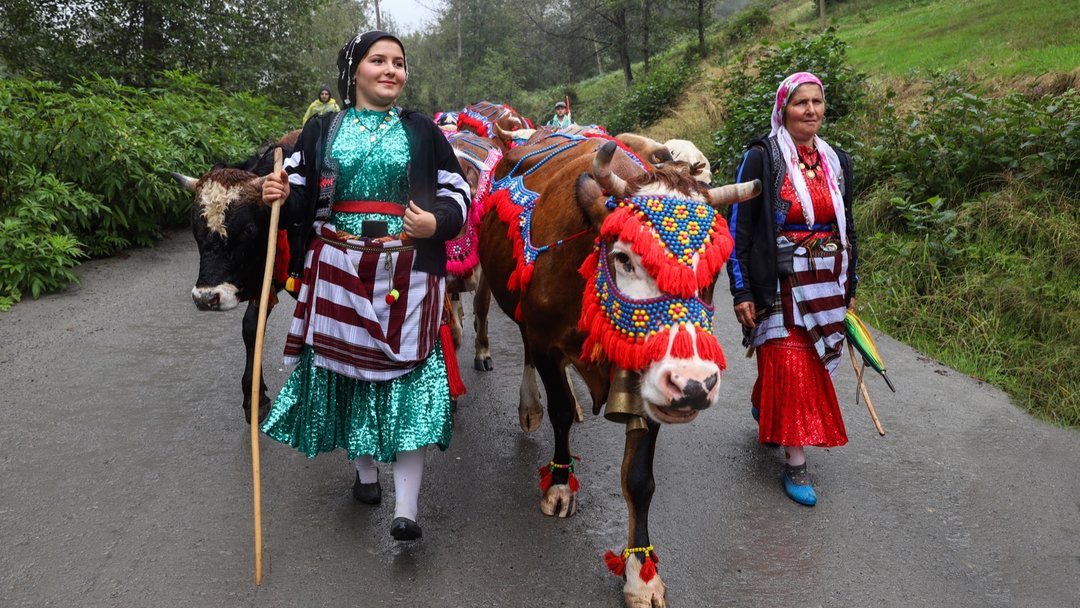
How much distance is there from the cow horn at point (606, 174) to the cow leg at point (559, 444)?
1.09 m

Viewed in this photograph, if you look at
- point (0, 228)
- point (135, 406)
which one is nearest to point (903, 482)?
point (135, 406)

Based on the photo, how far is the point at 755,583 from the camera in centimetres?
300

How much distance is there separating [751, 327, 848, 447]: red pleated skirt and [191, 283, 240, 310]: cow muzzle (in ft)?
9.46

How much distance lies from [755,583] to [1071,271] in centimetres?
469

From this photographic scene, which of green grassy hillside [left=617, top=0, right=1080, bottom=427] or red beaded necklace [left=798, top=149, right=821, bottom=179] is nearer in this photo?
red beaded necklace [left=798, top=149, right=821, bottom=179]

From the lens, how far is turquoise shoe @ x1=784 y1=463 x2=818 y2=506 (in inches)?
142

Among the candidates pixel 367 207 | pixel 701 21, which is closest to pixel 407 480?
pixel 367 207

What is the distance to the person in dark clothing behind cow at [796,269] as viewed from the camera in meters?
3.57

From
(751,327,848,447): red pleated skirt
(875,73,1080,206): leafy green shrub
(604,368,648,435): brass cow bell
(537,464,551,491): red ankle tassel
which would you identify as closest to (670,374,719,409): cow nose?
(604,368,648,435): brass cow bell

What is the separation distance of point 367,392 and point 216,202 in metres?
1.44

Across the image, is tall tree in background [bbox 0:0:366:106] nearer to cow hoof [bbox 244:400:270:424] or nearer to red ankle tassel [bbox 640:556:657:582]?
cow hoof [bbox 244:400:270:424]

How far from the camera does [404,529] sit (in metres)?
2.97

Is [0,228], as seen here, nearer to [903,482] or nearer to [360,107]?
[360,107]

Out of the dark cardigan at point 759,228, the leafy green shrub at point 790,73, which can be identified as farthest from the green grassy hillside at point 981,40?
the dark cardigan at point 759,228
